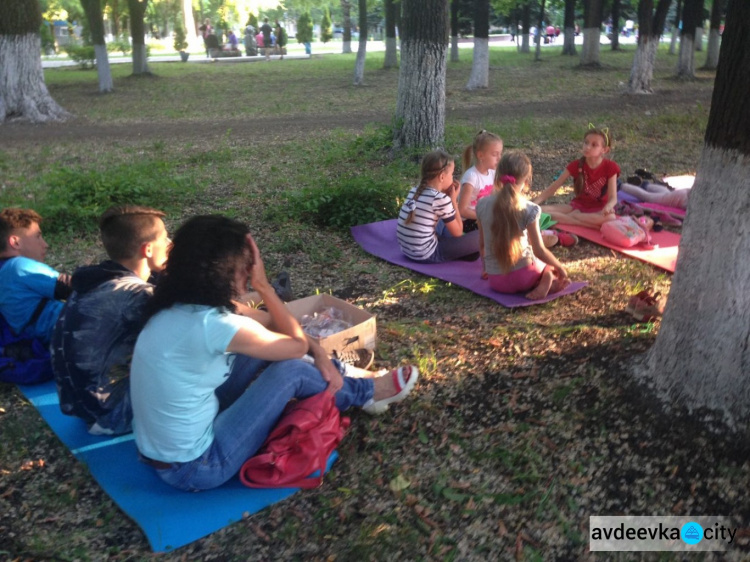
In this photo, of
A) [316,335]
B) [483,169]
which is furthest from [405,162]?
[316,335]

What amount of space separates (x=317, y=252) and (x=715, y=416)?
12.3 feet

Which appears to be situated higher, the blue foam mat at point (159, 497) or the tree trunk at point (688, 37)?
the tree trunk at point (688, 37)

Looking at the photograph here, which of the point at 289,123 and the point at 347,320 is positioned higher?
the point at 289,123

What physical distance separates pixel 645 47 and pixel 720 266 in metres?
14.2

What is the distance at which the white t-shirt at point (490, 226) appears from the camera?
4738 millimetres

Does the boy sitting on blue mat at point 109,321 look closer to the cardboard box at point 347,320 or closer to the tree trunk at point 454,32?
the cardboard box at point 347,320

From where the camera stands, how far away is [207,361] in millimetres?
2725

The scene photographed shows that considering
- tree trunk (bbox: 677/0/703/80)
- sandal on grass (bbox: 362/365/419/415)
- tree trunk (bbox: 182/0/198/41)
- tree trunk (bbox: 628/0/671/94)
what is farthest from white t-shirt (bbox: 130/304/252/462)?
tree trunk (bbox: 182/0/198/41)

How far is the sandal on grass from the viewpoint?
3486 mm

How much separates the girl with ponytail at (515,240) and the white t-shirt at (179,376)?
248cm

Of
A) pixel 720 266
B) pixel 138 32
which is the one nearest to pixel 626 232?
pixel 720 266

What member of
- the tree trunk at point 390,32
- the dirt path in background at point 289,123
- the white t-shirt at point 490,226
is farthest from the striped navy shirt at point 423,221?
the tree trunk at point 390,32

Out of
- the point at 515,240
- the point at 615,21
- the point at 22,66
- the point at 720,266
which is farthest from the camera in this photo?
the point at 615,21

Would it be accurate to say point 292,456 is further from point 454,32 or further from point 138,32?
point 454,32
